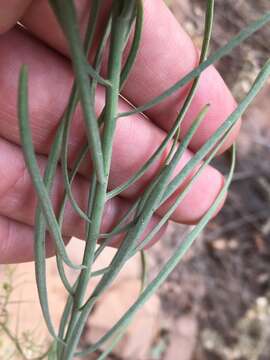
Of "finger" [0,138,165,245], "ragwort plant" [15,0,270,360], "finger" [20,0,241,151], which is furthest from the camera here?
"finger" [0,138,165,245]

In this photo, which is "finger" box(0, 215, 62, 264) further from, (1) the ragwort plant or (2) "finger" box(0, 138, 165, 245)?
(1) the ragwort plant

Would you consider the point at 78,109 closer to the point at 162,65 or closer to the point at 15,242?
the point at 162,65

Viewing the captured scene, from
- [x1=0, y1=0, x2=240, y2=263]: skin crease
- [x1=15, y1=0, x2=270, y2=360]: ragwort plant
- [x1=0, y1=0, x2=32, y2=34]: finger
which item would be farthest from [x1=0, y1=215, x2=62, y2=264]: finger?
[x1=0, y1=0, x2=32, y2=34]: finger

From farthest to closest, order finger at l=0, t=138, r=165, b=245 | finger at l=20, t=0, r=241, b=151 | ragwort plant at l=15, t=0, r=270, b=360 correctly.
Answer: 1. finger at l=0, t=138, r=165, b=245
2. finger at l=20, t=0, r=241, b=151
3. ragwort plant at l=15, t=0, r=270, b=360

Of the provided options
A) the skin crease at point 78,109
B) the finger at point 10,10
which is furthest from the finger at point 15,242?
the finger at point 10,10

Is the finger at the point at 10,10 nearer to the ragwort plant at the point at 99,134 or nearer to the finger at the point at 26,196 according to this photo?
the ragwort plant at the point at 99,134

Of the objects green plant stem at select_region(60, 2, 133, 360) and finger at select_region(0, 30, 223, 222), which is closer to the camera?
green plant stem at select_region(60, 2, 133, 360)

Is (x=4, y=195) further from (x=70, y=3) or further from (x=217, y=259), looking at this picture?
(x=217, y=259)

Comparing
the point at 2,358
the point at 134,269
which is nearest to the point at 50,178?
the point at 2,358

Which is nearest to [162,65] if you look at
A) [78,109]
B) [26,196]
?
[78,109]
